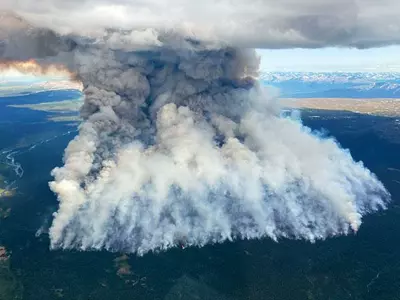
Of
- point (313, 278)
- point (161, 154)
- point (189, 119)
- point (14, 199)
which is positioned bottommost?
point (14, 199)

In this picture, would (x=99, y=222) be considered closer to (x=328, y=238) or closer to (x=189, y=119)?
(x=189, y=119)

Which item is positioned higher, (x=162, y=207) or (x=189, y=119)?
(x=189, y=119)

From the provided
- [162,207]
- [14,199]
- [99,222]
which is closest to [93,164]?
[99,222]

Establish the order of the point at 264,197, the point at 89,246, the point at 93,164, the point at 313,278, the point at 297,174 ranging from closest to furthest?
the point at 313,278 < the point at 89,246 < the point at 93,164 < the point at 264,197 < the point at 297,174

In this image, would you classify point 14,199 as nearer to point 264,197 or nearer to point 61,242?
point 61,242

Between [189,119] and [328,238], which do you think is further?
[189,119]

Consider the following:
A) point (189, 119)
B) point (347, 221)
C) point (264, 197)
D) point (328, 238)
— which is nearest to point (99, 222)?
point (189, 119)

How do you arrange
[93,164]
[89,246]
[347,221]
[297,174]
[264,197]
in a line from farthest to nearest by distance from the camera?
[297,174]
[264,197]
[347,221]
[93,164]
[89,246]

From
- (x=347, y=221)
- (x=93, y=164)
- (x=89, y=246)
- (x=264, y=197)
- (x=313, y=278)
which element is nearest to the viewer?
(x=313, y=278)

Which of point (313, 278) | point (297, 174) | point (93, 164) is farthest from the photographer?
point (297, 174)
